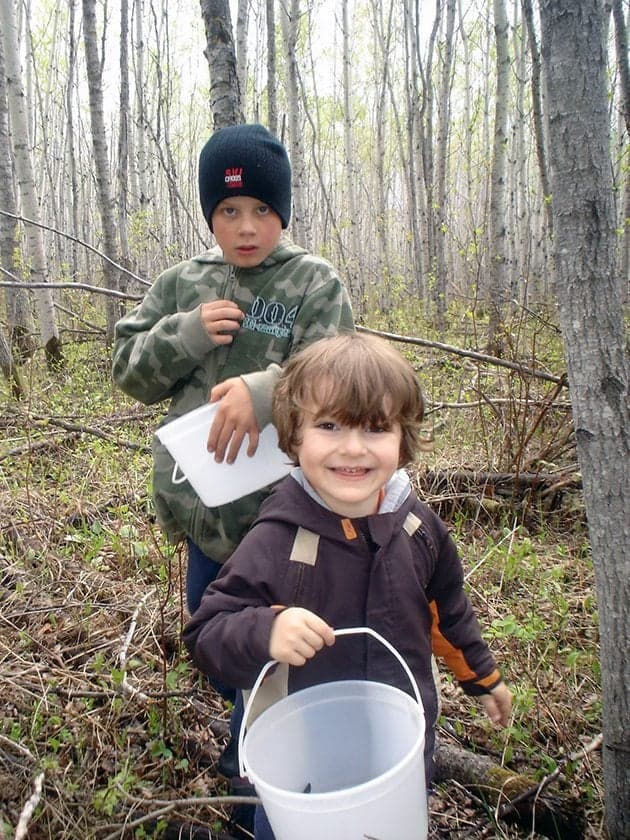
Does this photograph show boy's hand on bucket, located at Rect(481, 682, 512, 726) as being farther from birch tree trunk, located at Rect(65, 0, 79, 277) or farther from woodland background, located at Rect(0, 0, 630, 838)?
birch tree trunk, located at Rect(65, 0, 79, 277)

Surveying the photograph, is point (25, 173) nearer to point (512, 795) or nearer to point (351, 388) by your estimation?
point (351, 388)

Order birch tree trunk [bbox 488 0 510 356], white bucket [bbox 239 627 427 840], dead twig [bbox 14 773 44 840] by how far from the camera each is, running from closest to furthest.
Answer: white bucket [bbox 239 627 427 840] < dead twig [bbox 14 773 44 840] < birch tree trunk [bbox 488 0 510 356]

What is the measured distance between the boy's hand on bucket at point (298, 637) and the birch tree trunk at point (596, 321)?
68cm

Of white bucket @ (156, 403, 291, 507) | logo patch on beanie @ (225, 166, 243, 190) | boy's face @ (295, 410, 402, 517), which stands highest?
logo patch on beanie @ (225, 166, 243, 190)

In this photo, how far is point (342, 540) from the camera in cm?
123

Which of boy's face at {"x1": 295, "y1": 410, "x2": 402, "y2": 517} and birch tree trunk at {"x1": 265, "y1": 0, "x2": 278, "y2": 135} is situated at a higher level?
birch tree trunk at {"x1": 265, "y1": 0, "x2": 278, "y2": 135}

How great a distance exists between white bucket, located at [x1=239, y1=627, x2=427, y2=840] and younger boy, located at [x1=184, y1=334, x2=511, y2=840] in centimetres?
6

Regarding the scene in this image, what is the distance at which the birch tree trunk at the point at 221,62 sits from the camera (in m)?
2.20

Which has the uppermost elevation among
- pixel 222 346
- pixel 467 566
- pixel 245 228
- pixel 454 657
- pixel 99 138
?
pixel 99 138

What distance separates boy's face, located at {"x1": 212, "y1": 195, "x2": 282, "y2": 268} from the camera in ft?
5.01

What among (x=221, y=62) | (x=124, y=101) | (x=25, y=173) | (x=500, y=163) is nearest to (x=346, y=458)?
(x=221, y=62)

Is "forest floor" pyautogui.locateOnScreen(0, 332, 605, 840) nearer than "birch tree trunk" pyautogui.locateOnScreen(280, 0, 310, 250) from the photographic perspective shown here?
Yes

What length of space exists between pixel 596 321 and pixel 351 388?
1.68 feet

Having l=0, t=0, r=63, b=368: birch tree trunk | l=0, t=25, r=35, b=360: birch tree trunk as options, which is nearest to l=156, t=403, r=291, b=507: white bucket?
l=0, t=25, r=35, b=360: birch tree trunk
